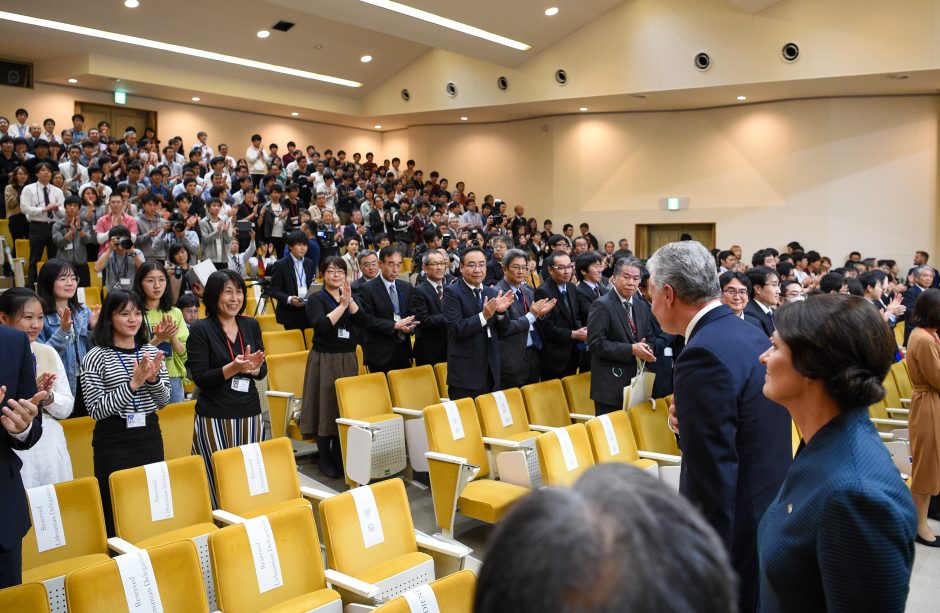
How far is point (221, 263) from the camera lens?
7695mm

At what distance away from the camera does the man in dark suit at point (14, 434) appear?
74.1 inches

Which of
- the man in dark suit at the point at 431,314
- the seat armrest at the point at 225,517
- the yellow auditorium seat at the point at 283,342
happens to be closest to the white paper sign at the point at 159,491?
the seat armrest at the point at 225,517

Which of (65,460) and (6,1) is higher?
(6,1)

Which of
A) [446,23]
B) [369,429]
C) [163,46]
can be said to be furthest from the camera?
[163,46]

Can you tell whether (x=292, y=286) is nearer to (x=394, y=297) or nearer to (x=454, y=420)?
(x=394, y=297)

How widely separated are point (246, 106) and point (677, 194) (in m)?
9.37

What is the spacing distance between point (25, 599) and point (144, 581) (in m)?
0.32

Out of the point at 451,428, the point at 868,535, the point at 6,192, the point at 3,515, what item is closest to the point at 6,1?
the point at 6,192

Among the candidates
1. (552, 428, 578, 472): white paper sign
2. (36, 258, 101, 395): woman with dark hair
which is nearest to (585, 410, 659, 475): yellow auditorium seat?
(552, 428, 578, 472): white paper sign

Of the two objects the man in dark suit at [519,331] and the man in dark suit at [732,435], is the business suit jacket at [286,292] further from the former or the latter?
the man in dark suit at [732,435]

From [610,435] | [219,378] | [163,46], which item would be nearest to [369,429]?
[219,378]

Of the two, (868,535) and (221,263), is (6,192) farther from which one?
(868,535)

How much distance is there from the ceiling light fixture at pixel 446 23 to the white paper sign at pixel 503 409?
765cm

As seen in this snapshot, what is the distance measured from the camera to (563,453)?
3.57m
